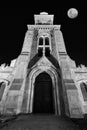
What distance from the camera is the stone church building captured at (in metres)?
8.91

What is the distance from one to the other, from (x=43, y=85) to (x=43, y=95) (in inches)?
42.4

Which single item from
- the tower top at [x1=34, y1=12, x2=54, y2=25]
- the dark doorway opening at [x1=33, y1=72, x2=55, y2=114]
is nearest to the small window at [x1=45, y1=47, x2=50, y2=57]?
the dark doorway opening at [x1=33, y1=72, x2=55, y2=114]

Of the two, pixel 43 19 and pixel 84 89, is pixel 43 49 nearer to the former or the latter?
pixel 84 89

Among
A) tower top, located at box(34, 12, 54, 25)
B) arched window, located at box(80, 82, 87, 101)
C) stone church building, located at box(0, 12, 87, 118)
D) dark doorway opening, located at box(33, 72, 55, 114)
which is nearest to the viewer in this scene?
stone church building, located at box(0, 12, 87, 118)

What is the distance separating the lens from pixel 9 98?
893 centimetres

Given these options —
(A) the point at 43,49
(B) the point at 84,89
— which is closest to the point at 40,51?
(A) the point at 43,49

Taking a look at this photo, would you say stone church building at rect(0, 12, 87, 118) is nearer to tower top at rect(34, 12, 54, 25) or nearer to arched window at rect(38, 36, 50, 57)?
arched window at rect(38, 36, 50, 57)

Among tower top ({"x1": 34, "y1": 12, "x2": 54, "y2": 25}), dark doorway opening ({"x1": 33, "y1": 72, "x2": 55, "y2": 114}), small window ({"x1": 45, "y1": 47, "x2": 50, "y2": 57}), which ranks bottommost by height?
dark doorway opening ({"x1": 33, "y1": 72, "x2": 55, "y2": 114})

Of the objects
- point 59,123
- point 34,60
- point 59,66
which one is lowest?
point 59,123

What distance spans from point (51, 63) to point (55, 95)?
12.6 ft

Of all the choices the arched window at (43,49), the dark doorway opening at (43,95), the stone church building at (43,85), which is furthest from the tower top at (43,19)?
the dark doorway opening at (43,95)

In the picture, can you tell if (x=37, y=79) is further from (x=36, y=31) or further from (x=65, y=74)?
(x=36, y=31)

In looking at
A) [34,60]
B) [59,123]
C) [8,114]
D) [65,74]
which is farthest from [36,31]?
[59,123]

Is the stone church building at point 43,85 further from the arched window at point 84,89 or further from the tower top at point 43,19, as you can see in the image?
the tower top at point 43,19
